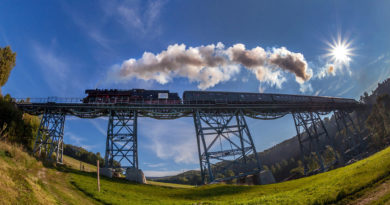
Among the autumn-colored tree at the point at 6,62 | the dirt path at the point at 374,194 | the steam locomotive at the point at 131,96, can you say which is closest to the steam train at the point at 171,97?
the steam locomotive at the point at 131,96

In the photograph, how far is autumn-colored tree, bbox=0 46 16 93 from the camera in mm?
32753

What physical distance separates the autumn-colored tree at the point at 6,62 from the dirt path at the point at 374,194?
46391 mm

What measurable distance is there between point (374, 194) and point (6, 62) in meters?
48.4

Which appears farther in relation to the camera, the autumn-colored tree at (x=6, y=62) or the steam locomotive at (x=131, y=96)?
the autumn-colored tree at (x=6, y=62)

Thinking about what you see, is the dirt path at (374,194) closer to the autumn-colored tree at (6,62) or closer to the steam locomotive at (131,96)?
the steam locomotive at (131,96)

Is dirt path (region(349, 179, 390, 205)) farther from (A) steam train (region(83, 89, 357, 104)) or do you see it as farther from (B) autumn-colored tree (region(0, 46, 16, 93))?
(B) autumn-colored tree (region(0, 46, 16, 93))

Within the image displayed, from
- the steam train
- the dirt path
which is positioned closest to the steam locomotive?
the steam train

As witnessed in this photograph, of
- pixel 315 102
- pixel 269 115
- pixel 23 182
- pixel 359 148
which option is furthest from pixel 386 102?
pixel 23 182

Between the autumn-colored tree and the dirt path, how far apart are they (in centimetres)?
4639

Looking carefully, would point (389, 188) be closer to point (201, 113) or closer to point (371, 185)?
point (371, 185)

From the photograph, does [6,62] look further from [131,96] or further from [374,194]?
[374,194]

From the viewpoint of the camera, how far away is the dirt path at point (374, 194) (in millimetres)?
8281

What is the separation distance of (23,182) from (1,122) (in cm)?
2407

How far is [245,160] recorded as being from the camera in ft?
97.1
